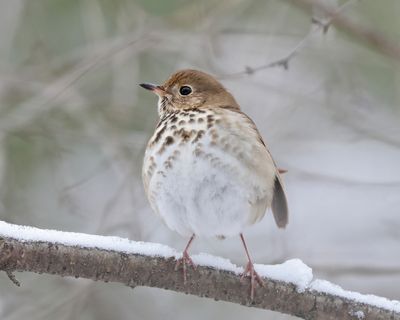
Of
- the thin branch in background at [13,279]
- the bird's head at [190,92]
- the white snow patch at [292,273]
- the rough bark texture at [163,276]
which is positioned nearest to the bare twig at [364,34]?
the bird's head at [190,92]

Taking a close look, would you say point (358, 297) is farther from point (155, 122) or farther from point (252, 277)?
point (155, 122)

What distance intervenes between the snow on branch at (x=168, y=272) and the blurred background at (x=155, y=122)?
163 centimetres

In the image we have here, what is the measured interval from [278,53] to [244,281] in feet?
13.8

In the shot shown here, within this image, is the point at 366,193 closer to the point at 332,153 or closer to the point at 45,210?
the point at 332,153

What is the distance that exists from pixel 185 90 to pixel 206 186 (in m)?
0.90

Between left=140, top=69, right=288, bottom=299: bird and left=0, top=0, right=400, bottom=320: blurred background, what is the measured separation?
996 millimetres

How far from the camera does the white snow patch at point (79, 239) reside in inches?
131

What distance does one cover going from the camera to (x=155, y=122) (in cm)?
636

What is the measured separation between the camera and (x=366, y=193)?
7.63 m

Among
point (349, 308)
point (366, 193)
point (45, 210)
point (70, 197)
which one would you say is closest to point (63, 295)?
point (70, 197)

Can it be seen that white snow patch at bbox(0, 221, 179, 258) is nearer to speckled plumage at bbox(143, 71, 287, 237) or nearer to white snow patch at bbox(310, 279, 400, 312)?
speckled plumage at bbox(143, 71, 287, 237)

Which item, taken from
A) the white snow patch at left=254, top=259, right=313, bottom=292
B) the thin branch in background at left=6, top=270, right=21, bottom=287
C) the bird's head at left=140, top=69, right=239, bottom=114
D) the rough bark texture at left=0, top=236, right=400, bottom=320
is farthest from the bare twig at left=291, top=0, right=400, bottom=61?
the thin branch in background at left=6, top=270, right=21, bottom=287

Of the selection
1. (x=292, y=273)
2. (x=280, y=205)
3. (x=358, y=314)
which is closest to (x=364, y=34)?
(x=280, y=205)

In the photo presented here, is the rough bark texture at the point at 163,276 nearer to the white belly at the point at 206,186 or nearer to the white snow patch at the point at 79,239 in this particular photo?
the white snow patch at the point at 79,239
